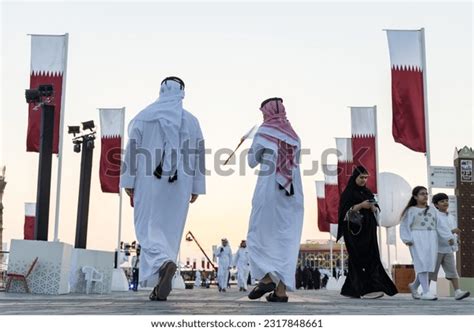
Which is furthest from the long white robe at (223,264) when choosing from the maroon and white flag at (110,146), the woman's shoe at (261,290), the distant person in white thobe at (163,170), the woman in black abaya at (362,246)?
the distant person in white thobe at (163,170)

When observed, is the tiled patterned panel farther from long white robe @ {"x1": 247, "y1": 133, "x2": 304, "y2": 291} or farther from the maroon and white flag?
the maroon and white flag

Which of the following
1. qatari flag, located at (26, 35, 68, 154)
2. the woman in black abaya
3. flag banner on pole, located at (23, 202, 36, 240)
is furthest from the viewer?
flag banner on pole, located at (23, 202, 36, 240)

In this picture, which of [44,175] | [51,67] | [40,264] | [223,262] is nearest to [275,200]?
[40,264]

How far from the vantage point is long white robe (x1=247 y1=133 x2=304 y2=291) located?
24.4ft

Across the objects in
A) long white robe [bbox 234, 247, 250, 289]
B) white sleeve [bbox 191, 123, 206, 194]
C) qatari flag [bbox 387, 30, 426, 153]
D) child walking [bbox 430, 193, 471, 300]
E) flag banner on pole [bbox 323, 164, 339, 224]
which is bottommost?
long white robe [bbox 234, 247, 250, 289]

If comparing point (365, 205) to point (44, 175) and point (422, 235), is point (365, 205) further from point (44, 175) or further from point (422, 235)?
point (44, 175)

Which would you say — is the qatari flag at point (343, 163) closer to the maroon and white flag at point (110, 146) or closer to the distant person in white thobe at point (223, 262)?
the distant person in white thobe at point (223, 262)

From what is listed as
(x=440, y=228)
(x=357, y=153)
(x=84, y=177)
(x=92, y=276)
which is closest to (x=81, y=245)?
(x=84, y=177)

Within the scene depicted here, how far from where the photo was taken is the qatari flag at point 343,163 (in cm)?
2003

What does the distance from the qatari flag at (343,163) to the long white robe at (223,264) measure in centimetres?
450

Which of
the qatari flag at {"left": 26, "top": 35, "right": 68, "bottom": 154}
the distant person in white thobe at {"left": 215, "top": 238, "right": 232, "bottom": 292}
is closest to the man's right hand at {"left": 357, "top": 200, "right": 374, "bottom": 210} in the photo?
the qatari flag at {"left": 26, "top": 35, "right": 68, "bottom": 154}

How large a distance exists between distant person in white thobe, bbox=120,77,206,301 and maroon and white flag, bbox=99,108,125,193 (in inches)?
481

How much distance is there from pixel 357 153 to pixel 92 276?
10201mm

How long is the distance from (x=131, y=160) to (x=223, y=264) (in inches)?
604
